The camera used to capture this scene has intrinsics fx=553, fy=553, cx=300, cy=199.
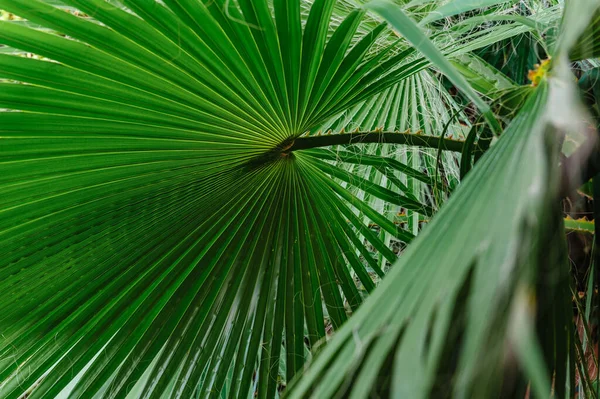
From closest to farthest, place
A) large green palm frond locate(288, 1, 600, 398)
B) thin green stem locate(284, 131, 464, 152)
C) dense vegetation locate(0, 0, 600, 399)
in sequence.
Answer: large green palm frond locate(288, 1, 600, 398)
dense vegetation locate(0, 0, 600, 399)
thin green stem locate(284, 131, 464, 152)

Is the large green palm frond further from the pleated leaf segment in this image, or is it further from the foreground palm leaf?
the pleated leaf segment

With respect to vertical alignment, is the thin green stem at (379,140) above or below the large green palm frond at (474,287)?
above

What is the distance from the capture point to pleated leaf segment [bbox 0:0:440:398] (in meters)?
0.70

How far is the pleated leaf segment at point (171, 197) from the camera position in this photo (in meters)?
0.70

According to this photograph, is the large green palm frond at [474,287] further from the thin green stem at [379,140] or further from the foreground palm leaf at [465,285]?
the thin green stem at [379,140]

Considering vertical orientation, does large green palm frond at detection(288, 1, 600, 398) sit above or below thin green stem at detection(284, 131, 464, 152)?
below

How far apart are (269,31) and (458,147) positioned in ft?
1.14

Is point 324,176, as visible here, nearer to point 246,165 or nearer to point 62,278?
point 246,165

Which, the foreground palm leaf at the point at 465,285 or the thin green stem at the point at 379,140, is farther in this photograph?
the thin green stem at the point at 379,140

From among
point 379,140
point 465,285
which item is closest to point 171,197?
point 379,140

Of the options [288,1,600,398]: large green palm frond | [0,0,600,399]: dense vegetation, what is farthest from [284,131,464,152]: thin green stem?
[288,1,600,398]: large green palm frond

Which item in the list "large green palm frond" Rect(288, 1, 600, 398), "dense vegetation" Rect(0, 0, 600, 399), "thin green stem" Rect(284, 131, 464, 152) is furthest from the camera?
"thin green stem" Rect(284, 131, 464, 152)

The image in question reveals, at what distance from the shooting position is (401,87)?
4.58 feet

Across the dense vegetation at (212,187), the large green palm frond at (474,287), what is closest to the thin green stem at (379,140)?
the dense vegetation at (212,187)
